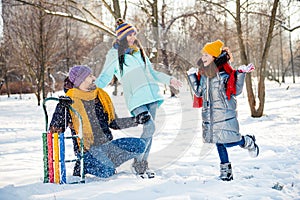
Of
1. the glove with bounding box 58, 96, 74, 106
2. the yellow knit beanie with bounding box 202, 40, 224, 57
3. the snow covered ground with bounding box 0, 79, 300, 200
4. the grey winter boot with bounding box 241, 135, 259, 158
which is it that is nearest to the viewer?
the snow covered ground with bounding box 0, 79, 300, 200

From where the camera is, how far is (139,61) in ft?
11.2

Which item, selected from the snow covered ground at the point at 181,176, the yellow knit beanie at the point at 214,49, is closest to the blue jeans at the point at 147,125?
the snow covered ground at the point at 181,176

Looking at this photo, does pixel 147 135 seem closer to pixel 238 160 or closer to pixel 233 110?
pixel 233 110

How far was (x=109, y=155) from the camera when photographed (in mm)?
3262

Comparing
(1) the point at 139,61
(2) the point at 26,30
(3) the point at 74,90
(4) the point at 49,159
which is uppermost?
(2) the point at 26,30

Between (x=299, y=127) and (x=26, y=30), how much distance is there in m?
15.7

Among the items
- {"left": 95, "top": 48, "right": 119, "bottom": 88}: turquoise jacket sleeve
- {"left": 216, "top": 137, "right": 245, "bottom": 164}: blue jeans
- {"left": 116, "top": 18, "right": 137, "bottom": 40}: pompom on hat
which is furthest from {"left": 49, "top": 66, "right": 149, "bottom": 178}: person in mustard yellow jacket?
{"left": 216, "top": 137, "right": 245, "bottom": 164}: blue jeans

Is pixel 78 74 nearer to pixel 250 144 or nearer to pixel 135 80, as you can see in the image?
pixel 135 80

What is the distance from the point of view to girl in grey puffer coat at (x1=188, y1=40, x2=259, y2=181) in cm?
319

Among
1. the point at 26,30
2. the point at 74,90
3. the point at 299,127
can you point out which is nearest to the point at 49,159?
the point at 74,90

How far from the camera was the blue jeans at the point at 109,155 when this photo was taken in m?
3.21

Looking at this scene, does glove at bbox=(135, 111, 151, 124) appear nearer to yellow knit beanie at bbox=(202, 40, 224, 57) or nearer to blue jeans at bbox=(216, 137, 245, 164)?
blue jeans at bbox=(216, 137, 245, 164)

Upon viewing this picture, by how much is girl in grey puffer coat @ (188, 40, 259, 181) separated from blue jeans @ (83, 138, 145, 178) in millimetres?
746

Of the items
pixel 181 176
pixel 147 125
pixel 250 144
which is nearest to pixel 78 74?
pixel 147 125
